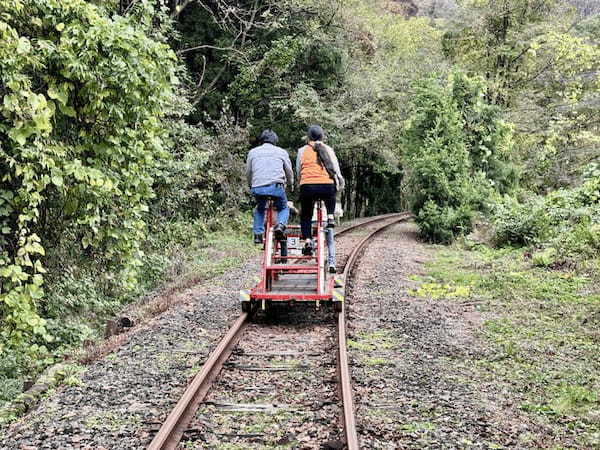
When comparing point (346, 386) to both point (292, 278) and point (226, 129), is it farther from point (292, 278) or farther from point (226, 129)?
point (226, 129)

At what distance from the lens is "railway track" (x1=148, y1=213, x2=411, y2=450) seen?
A: 4.64 m

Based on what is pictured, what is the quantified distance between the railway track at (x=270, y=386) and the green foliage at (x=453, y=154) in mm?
12482

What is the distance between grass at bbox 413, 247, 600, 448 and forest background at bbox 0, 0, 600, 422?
1.09 meters

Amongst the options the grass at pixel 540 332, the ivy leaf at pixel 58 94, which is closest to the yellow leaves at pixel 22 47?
the ivy leaf at pixel 58 94

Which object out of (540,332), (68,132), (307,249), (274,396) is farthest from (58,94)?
(540,332)

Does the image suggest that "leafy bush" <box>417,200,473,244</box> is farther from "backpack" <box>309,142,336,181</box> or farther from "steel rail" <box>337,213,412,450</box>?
"backpack" <box>309,142,336,181</box>

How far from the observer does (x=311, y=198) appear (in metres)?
8.43

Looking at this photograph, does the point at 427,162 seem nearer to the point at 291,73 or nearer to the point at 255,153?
the point at 291,73

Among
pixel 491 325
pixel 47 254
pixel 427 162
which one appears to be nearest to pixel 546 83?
pixel 427 162

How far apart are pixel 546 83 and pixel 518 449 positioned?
83.5 ft

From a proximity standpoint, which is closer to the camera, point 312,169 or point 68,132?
point 68,132

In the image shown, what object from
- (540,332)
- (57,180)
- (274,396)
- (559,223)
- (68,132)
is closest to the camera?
(274,396)

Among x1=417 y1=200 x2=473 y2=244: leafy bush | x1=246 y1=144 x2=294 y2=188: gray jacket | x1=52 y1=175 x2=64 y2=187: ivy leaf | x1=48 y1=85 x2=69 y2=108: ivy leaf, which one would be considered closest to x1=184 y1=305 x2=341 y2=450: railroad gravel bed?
x1=246 y1=144 x2=294 y2=188: gray jacket

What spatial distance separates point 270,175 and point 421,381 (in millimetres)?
3626
